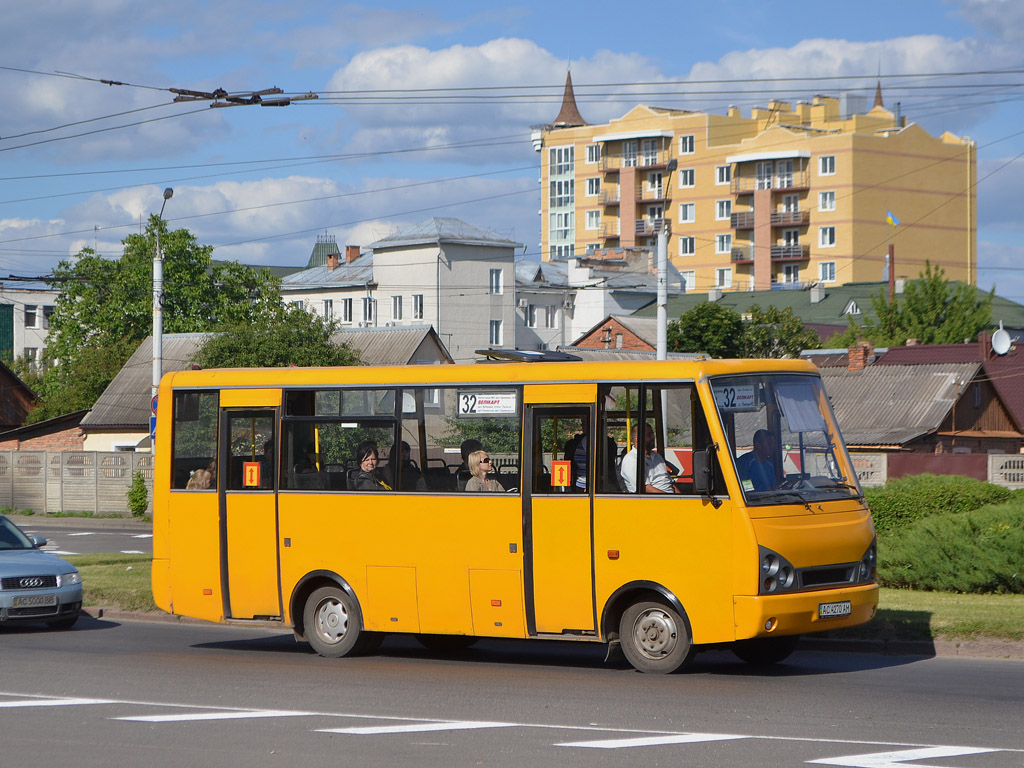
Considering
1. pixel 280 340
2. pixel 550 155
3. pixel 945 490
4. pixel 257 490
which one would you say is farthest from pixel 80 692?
pixel 550 155

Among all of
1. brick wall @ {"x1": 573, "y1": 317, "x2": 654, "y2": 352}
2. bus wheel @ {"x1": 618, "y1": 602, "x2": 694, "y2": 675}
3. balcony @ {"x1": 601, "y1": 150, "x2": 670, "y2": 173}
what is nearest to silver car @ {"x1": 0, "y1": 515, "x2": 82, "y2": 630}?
bus wheel @ {"x1": 618, "y1": 602, "x2": 694, "y2": 675}

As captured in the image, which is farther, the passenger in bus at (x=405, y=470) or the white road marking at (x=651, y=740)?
the passenger in bus at (x=405, y=470)

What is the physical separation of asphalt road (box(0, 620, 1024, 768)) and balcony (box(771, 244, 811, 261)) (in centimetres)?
10200

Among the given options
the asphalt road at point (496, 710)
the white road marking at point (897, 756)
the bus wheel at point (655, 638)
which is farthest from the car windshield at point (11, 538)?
the white road marking at point (897, 756)

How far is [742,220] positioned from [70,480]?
8037 cm

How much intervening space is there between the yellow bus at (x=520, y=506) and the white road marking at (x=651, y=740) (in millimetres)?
2392

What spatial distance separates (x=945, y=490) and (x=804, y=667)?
8.34 m

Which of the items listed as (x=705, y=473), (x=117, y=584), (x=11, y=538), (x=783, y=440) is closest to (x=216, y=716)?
(x=705, y=473)

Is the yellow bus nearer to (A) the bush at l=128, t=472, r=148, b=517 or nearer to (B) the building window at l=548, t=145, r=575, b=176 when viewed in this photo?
(A) the bush at l=128, t=472, r=148, b=517

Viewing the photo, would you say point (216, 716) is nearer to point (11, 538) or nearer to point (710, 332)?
point (11, 538)

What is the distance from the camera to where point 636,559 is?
11898 mm

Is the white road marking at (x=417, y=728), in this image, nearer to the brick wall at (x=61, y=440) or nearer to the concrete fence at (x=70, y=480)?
the concrete fence at (x=70, y=480)

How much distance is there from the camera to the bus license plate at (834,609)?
11.6 m

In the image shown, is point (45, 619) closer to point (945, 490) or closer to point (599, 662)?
point (599, 662)
